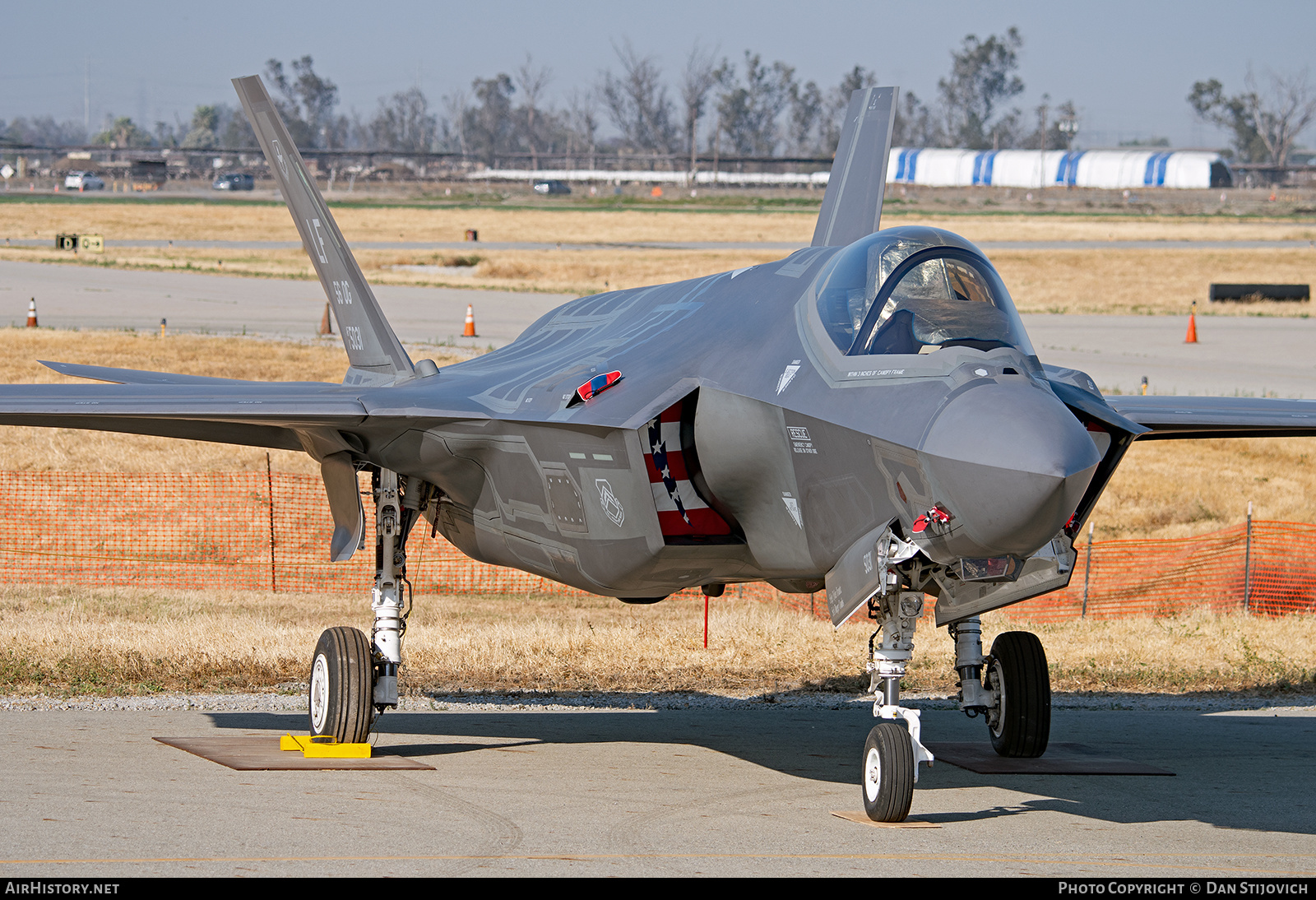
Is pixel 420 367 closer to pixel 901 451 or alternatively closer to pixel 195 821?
pixel 195 821

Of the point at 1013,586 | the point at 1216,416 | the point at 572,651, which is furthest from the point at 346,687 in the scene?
the point at 1216,416

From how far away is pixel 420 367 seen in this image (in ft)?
43.4

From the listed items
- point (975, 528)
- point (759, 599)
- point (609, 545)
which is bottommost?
point (759, 599)

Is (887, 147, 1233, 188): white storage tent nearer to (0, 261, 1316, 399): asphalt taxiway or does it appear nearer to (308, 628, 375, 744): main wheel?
(0, 261, 1316, 399): asphalt taxiway

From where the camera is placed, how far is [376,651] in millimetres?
11727

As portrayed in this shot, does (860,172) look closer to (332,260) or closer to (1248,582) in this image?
(332,260)

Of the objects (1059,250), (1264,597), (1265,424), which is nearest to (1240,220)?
(1059,250)

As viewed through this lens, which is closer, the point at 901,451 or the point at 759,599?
the point at 901,451

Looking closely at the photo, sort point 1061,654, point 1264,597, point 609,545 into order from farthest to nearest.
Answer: point 1264,597, point 1061,654, point 609,545

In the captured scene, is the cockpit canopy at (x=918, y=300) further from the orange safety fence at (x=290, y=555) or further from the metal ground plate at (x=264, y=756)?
the orange safety fence at (x=290, y=555)

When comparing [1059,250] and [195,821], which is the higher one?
[1059,250]

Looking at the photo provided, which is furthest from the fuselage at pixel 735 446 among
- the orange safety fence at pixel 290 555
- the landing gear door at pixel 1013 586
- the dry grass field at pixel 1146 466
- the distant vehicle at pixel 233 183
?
the distant vehicle at pixel 233 183

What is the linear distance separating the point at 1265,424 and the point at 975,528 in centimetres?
537

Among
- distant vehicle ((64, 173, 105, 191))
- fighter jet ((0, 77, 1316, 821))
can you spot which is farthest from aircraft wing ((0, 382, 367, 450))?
distant vehicle ((64, 173, 105, 191))
